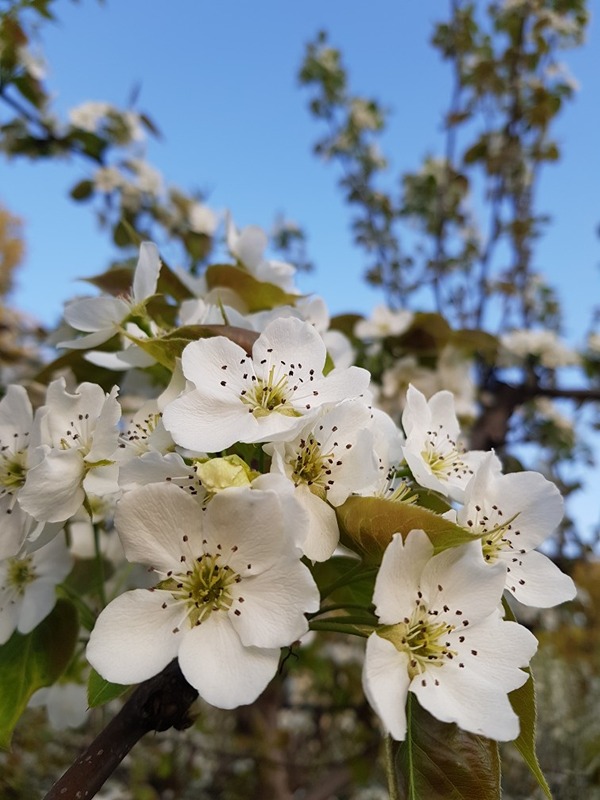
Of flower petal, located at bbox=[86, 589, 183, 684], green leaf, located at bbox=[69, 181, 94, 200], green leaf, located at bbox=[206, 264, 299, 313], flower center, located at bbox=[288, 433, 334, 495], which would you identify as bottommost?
flower petal, located at bbox=[86, 589, 183, 684]

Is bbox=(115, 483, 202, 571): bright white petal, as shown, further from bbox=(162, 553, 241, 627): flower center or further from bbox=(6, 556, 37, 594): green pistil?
bbox=(6, 556, 37, 594): green pistil

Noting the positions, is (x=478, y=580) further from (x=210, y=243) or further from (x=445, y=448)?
(x=210, y=243)

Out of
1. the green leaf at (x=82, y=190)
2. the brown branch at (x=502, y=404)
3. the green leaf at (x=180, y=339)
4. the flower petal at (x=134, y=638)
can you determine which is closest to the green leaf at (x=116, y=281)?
the green leaf at (x=180, y=339)

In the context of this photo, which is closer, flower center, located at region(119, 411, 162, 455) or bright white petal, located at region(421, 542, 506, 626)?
bright white petal, located at region(421, 542, 506, 626)

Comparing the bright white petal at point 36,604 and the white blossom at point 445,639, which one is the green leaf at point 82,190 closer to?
the bright white petal at point 36,604

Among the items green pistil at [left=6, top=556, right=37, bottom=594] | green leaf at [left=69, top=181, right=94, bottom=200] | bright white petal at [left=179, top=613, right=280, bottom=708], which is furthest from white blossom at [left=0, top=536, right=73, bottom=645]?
green leaf at [left=69, top=181, right=94, bottom=200]

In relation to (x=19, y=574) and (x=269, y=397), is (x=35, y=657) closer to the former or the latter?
(x=19, y=574)
